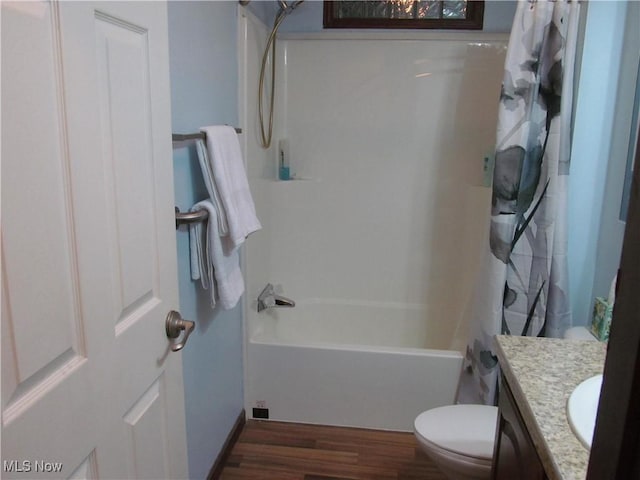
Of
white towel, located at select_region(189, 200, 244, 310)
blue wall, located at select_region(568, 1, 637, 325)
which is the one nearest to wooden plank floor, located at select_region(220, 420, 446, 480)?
white towel, located at select_region(189, 200, 244, 310)

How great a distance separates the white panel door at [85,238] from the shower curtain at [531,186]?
1362 millimetres

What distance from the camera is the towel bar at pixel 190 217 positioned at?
4.66 ft

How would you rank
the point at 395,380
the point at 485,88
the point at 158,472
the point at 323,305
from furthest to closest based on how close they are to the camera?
the point at 323,305 → the point at 485,88 → the point at 395,380 → the point at 158,472

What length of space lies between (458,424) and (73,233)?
1369 mm

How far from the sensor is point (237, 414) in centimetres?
228

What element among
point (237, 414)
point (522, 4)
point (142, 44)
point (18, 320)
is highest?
point (522, 4)

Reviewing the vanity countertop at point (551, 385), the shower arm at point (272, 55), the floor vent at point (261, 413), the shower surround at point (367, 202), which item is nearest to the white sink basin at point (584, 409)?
the vanity countertop at point (551, 385)

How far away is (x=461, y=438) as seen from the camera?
155 cm

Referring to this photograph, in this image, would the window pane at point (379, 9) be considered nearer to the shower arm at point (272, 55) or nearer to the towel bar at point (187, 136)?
the shower arm at point (272, 55)

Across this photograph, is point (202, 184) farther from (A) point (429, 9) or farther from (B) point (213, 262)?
(A) point (429, 9)

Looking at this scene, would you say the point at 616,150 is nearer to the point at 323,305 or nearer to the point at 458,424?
the point at 458,424

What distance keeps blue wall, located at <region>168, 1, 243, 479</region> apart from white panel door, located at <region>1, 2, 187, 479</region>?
442 millimetres

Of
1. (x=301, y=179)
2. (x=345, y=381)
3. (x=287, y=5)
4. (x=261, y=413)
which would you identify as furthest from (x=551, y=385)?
(x=287, y=5)

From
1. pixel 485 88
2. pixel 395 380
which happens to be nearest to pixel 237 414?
pixel 395 380
